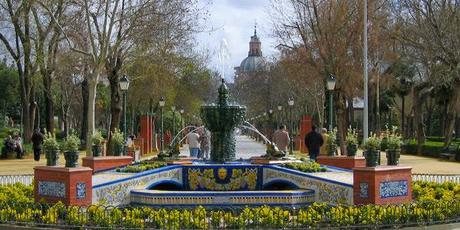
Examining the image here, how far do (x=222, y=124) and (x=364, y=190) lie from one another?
6073mm

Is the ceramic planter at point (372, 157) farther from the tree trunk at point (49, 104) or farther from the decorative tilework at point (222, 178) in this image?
the tree trunk at point (49, 104)

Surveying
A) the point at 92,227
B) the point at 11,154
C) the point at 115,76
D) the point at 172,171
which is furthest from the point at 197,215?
the point at 11,154

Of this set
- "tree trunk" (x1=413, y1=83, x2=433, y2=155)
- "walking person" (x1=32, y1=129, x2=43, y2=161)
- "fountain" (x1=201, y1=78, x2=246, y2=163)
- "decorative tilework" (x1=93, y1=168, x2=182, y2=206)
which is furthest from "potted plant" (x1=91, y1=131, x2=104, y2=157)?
"tree trunk" (x1=413, y1=83, x2=433, y2=155)

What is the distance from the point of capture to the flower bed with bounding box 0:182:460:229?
12.5m

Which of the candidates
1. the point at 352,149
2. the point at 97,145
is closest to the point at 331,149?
the point at 352,149

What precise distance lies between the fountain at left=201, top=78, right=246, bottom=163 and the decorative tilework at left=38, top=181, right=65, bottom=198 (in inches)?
234

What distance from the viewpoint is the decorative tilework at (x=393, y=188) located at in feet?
49.3

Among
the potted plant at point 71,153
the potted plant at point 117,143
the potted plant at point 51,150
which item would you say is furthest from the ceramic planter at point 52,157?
the potted plant at point 117,143

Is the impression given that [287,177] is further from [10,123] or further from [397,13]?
[10,123]

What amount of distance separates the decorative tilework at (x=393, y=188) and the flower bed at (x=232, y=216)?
52.6 inches

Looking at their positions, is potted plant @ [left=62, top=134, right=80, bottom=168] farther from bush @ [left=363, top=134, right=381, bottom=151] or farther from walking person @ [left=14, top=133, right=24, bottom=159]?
walking person @ [left=14, top=133, right=24, bottom=159]

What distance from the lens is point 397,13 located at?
46.0m

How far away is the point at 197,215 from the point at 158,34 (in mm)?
20519

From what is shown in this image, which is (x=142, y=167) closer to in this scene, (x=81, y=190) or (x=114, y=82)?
(x=81, y=190)
